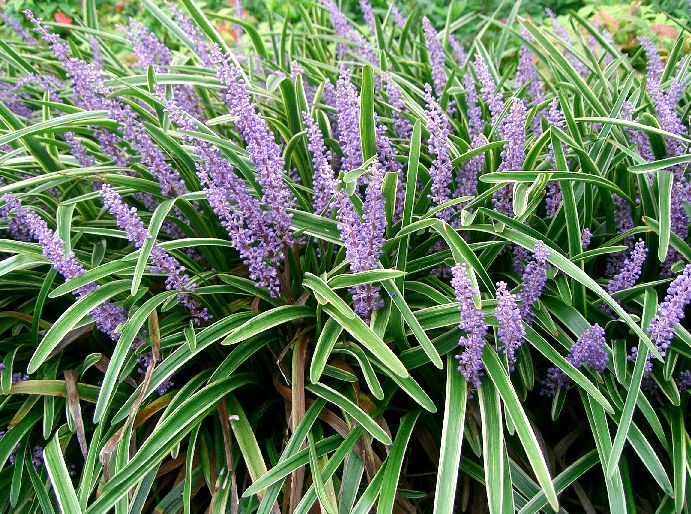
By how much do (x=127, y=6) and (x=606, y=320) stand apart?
265 inches

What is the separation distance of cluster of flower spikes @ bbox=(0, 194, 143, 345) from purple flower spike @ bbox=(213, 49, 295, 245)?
26.5 inches

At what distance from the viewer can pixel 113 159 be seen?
3102mm

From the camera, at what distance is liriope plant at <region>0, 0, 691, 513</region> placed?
2.25m

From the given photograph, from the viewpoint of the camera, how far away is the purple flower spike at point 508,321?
2.07 metres

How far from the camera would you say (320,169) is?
8.10ft

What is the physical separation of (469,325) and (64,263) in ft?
4.55

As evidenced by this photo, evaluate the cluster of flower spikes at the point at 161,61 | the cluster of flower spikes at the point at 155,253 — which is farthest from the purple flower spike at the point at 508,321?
the cluster of flower spikes at the point at 161,61

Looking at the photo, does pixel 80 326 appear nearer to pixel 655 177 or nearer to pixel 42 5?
pixel 655 177

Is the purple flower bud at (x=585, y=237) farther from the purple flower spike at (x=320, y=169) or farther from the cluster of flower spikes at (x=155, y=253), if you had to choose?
the cluster of flower spikes at (x=155, y=253)

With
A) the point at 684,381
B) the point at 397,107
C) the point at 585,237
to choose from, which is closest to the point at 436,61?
the point at 397,107

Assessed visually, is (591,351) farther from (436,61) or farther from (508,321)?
(436,61)

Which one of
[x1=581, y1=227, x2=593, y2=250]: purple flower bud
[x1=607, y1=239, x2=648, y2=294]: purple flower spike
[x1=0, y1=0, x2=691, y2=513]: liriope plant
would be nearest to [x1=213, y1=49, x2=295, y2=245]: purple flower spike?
[x1=0, y1=0, x2=691, y2=513]: liriope plant

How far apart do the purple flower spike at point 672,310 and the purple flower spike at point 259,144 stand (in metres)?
1.28

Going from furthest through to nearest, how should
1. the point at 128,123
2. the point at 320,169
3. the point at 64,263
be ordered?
the point at 128,123 < the point at 320,169 < the point at 64,263
